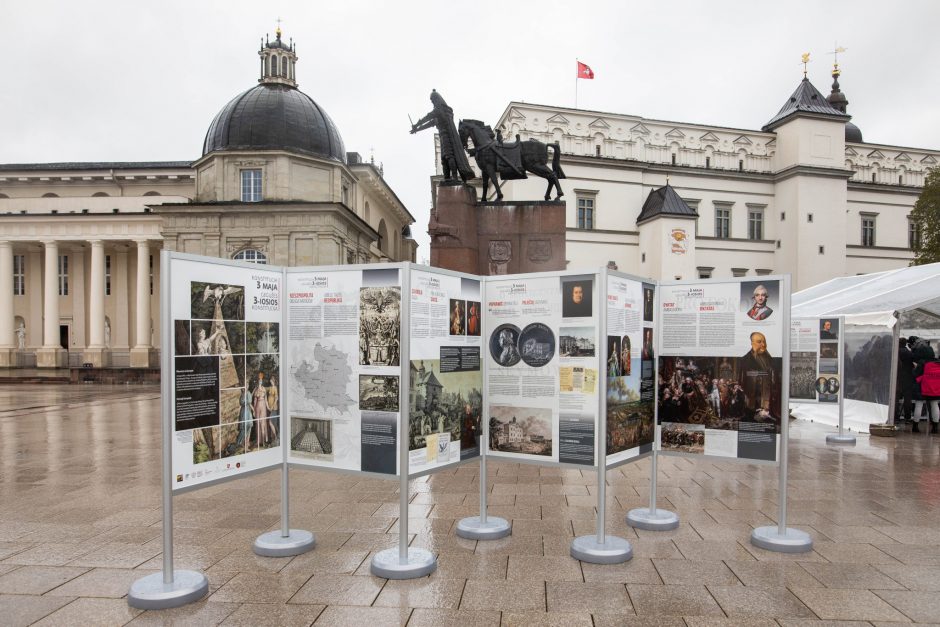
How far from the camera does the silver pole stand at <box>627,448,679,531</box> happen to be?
6504 mm

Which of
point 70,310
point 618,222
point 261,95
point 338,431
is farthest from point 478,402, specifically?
point 70,310

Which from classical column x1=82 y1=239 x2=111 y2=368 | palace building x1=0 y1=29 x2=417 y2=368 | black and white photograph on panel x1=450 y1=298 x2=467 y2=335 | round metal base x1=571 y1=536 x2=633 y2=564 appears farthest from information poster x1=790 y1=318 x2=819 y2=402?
classical column x1=82 y1=239 x2=111 y2=368

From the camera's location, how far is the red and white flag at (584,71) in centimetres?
4400

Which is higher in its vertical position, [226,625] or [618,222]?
[618,222]

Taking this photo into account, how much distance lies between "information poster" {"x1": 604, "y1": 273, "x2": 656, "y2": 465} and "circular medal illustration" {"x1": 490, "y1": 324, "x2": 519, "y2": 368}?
0.89m

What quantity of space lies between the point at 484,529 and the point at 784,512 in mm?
2869

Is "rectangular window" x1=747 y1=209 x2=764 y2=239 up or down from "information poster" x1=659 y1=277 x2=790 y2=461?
up

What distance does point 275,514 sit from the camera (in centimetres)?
710

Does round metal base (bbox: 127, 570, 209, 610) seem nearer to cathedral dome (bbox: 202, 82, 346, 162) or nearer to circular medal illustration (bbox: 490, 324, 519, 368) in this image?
circular medal illustration (bbox: 490, 324, 519, 368)

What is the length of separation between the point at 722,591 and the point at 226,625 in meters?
3.64

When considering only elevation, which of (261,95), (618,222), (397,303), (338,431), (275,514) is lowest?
(275,514)

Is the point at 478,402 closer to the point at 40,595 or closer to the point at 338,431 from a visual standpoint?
the point at 338,431

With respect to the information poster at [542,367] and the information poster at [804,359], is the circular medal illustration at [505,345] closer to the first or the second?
the information poster at [542,367]

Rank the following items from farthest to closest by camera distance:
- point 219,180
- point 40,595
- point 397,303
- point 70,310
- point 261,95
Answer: point 70,310, point 261,95, point 219,180, point 397,303, point 40,595
